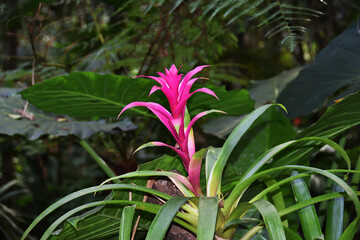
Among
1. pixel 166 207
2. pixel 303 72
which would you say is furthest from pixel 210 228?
pixel 303 72

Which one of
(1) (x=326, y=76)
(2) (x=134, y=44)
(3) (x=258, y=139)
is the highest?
(2) (x=134, y=44)

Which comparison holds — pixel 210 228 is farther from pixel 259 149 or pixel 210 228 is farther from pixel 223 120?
pixel 223 120

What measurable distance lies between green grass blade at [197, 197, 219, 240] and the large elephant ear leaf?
2.70 feet

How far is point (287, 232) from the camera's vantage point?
639 mm

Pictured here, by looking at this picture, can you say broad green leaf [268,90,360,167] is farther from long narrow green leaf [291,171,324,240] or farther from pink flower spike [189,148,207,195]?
pink flower spike [189,148,207,195]

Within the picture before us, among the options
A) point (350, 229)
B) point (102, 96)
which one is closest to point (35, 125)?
point (102, 96)

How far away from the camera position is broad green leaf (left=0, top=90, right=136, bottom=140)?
1.12 metres

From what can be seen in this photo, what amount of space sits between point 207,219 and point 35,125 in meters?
0.87

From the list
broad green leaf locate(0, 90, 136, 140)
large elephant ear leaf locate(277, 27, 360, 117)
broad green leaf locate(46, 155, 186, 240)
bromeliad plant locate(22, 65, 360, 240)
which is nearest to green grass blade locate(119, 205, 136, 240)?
bromeliad plant locate(22, 65, 360, 240)

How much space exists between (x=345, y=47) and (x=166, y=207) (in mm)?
1108

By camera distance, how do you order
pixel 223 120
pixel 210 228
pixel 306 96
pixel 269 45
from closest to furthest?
pixel 210 228 < pixel 306 96 < pixel 223 120 < pixel 269 45

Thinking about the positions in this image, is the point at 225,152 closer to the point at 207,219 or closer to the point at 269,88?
the point at 207,219

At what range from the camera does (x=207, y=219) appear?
0.49 m

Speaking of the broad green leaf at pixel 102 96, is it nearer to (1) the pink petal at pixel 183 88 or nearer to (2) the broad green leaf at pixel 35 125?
(2) the broad green leaf at pixel 35 125
